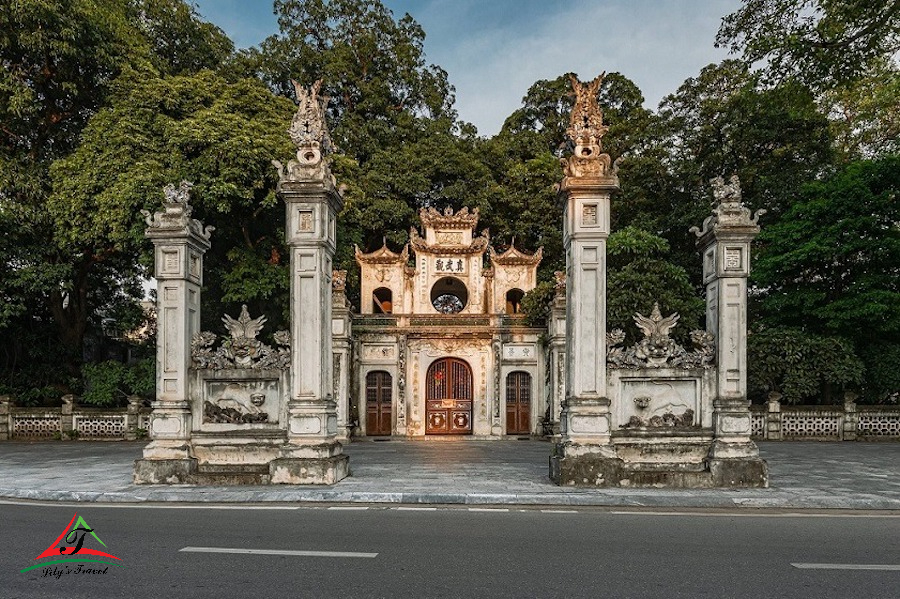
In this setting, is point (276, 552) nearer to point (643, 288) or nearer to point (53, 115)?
point (643, 288)

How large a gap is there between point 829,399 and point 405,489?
1769cm

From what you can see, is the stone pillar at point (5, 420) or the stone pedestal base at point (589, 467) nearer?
the stone pedestal base at point (589, 467)

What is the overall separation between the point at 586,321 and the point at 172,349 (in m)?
6.79

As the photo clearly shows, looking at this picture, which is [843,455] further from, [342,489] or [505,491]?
[342,489]

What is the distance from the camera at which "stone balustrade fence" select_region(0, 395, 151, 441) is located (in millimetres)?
19500

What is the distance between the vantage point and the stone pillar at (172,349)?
1018cm

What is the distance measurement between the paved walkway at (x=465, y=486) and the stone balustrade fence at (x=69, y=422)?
411cm

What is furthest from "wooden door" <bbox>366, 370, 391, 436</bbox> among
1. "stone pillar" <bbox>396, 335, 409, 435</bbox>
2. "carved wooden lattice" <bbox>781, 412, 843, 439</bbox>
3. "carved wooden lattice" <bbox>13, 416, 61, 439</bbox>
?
"carved wooden lattice" <bbox>781, 412, 843, 439</bbox>

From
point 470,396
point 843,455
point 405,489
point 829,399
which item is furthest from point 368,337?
point 829,399

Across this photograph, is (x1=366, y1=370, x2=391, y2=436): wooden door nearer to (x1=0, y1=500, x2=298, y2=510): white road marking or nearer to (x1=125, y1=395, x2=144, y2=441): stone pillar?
(x1=125, y1=395, x2=144, y2=441): stone pillar

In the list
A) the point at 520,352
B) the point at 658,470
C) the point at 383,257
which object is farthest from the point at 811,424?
the point at 383,257

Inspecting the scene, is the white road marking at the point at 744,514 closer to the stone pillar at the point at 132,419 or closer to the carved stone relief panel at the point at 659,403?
the carved stone relief panel at the point at 659,403

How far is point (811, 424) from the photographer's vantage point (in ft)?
65.4

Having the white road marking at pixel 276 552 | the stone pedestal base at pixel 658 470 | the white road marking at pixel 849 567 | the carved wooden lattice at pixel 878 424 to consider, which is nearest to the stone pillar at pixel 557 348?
the carved wooden lattice at pixel 878 424
